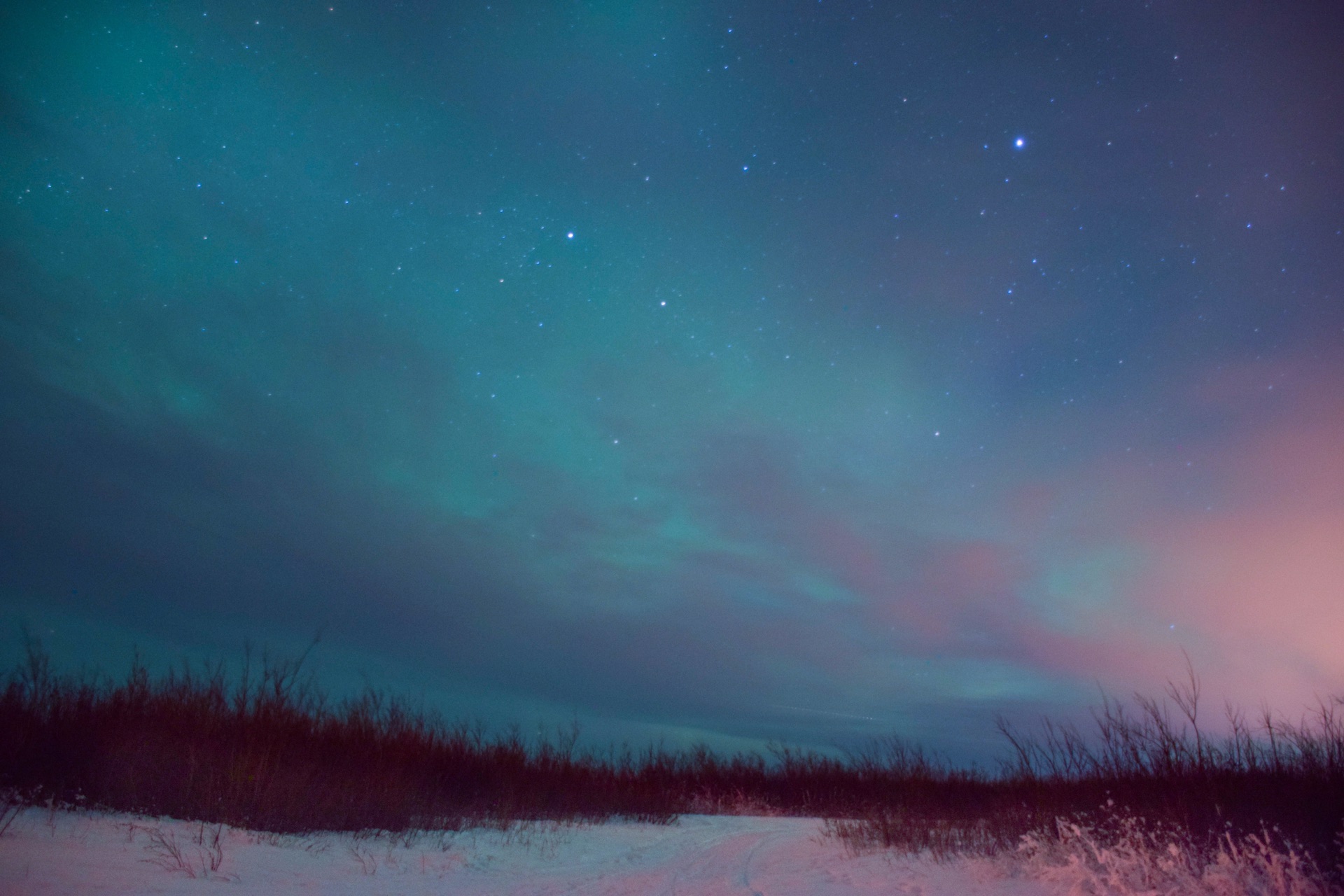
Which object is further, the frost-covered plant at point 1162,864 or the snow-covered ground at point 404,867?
the snow-covered ground at point 404,867

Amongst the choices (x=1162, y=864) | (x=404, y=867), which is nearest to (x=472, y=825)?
(x=404, y=867)

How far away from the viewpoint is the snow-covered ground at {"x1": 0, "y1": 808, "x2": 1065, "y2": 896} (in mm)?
5723

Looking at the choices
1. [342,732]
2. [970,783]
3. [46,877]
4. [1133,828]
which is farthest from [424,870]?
[970,783]

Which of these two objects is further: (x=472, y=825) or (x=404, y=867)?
(x=472, y=825)

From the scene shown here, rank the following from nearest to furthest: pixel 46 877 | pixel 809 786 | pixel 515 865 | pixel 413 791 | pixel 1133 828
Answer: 1. pixel 46 877
2. pixel 1133 828
3. pixel 515 865
4. pixel 413 791
5. pixel 809 786

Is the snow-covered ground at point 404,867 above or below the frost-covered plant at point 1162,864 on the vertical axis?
below

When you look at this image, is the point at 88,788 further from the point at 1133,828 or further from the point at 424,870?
the point at 1133,828

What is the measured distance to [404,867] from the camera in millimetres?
7648

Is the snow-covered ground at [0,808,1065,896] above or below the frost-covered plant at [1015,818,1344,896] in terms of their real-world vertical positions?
below

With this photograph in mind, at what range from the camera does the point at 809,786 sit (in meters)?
21.9

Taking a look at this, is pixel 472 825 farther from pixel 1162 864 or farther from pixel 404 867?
pixel 1162 864

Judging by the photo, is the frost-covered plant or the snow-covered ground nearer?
the frost-covered plant

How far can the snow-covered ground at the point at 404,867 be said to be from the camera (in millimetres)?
5723

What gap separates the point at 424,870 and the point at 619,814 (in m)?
9.38
